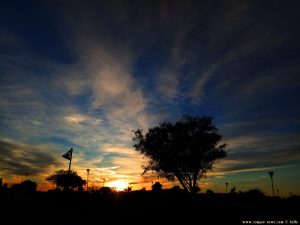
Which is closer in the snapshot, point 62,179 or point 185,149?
point 185,149

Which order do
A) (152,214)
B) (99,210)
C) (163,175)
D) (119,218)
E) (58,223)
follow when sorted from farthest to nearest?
(163,175)
(99,210)
(152,214)
(119,218)
(58,223)

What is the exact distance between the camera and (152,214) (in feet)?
66.4

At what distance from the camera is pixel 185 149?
4028 cm

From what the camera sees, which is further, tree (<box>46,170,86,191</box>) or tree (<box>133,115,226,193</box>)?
tree (<box>46,170,86,191</box>)

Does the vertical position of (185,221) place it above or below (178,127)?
below

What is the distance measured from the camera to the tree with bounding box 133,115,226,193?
1580 inches

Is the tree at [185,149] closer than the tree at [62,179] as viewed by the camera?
Yes

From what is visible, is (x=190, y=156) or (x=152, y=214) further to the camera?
(x=190, y=156)

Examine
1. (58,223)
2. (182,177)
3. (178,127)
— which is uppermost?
(178,127)

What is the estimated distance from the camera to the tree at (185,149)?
40.1 m

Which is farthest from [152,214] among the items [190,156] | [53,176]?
[53,176]

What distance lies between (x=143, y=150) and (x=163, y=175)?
216 inches

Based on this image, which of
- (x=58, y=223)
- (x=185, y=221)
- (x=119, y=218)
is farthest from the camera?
(x=119, y=218)

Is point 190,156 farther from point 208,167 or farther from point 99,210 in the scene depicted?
point 99,210
